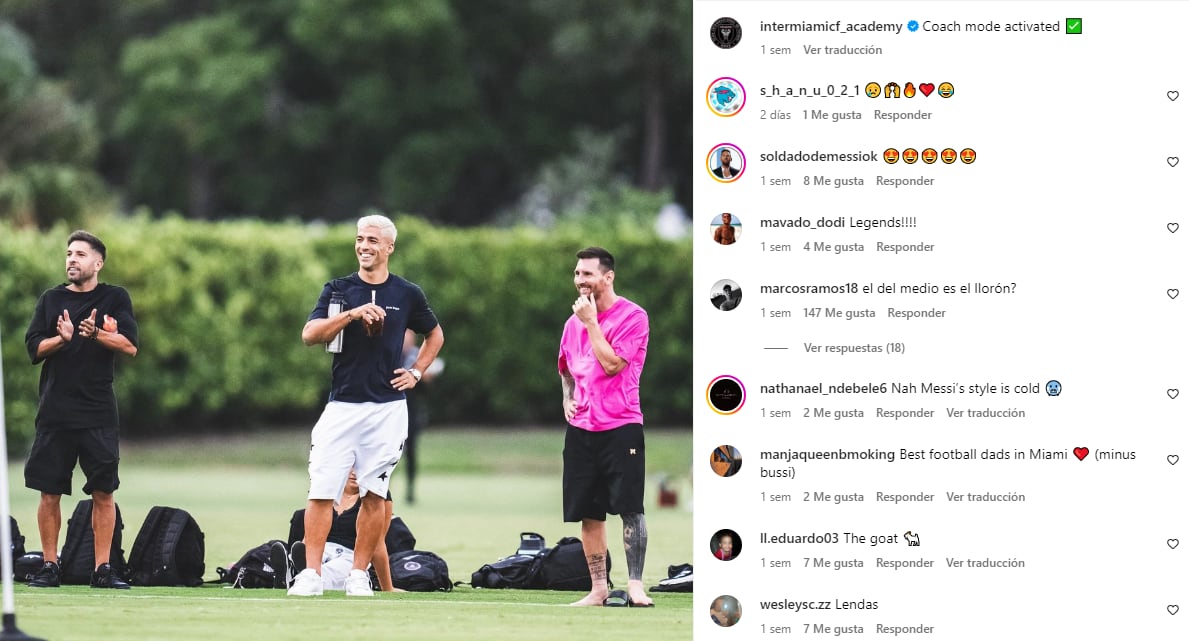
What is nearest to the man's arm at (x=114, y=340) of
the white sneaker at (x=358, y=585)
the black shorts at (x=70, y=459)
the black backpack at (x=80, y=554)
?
the black shorts at (x=70, y=459)

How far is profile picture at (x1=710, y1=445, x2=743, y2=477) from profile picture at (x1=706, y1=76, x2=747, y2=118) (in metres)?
1.21

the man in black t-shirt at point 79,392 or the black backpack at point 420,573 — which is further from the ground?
the man in black t-shirt at point 79,392

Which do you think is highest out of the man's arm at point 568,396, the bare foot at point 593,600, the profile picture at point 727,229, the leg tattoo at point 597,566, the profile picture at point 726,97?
the profile picture at point 726,97

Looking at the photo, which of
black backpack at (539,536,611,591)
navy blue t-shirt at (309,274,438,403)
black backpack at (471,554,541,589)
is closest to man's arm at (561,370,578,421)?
navy blue t-shirt at (309,274,438,403)

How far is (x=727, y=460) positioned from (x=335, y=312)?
319cm

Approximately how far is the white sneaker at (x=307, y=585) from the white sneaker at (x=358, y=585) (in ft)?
0.49

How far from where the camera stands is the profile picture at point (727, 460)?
6762 millimetres

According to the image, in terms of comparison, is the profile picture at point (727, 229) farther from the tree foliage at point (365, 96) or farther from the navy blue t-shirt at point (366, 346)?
the tree foliage at point (365, 96)

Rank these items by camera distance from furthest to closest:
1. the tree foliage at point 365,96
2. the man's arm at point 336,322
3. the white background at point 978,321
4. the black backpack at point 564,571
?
the tree foliage at point 365,96, the black backpack at point 564,571, the man's arm at point 336,322, the white background at point 978,321

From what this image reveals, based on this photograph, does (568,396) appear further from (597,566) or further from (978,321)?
(978,321)

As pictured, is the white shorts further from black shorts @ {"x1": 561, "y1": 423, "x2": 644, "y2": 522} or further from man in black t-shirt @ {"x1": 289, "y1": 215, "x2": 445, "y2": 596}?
black shorts @ {"x1": 561, "y1": 423, "x2": 644, "y2": 522}

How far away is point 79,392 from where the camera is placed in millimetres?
10211

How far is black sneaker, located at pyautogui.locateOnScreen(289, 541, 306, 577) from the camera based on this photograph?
10.3m

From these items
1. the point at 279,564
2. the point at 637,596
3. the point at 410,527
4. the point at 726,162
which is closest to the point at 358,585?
the point at 279,564
